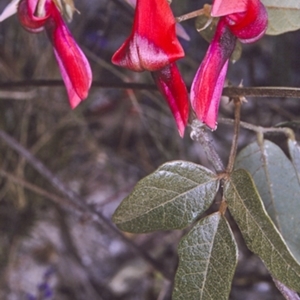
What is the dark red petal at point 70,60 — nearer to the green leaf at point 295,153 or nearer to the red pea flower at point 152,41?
the red pea flower at point 152,41

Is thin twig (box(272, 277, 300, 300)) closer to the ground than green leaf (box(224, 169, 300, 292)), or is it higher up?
closer to the ground

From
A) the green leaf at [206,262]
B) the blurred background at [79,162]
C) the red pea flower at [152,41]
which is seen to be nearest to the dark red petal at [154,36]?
the red pea flower at [152,41]

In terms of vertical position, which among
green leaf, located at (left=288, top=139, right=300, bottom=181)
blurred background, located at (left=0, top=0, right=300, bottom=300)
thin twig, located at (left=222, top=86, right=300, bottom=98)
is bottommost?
thin twig, located at (left=222, top=86, right=300, bottom=98)

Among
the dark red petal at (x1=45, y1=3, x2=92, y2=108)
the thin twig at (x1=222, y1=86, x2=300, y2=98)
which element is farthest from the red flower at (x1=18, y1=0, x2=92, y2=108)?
the thin twig at (x1=222, y1=86, x2=300, y2=98)

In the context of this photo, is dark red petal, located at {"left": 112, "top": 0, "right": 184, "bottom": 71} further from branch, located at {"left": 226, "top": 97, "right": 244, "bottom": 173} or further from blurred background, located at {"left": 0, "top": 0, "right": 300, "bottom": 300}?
blurred background, located at {"left": 0, "top": 0, "right": 300, "bottom": 300}

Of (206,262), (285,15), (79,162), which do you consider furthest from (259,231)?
(79,162)

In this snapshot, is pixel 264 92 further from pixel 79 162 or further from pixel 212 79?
pixel 79 162

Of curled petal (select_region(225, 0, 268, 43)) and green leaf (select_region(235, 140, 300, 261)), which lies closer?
curled petal (select_region(225, 0, 268, 43))
